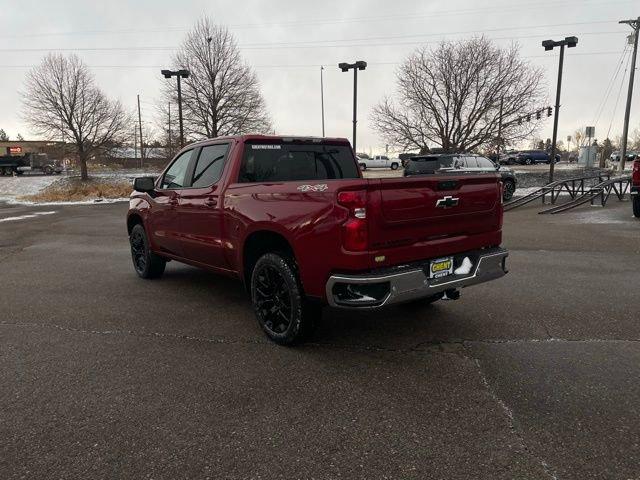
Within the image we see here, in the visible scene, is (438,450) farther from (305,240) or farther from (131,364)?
(131,364)

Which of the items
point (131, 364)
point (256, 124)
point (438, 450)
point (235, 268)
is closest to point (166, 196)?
point (235, 268)

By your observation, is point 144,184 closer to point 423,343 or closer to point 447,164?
point 423,343

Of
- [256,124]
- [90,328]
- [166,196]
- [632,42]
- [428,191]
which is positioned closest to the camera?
[428,191]

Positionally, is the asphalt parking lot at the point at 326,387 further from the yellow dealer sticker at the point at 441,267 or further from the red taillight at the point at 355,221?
the red taillight at the point at 355,221

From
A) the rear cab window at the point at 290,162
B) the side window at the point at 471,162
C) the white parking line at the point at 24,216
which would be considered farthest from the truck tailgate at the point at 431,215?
the white parking line at the point at 24,216

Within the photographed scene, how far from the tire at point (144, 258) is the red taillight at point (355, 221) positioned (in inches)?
160

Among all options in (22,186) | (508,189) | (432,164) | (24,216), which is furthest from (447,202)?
(22,186)

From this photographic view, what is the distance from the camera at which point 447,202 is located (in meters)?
3.88

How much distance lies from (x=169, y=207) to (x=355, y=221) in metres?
3.18

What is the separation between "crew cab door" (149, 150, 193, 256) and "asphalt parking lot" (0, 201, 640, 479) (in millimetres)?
663

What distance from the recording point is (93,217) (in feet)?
54.4

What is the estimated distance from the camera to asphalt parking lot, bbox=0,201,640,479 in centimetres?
259

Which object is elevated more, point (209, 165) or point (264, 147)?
point (264, 147)

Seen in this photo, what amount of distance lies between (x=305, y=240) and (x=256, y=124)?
31.4 metres
